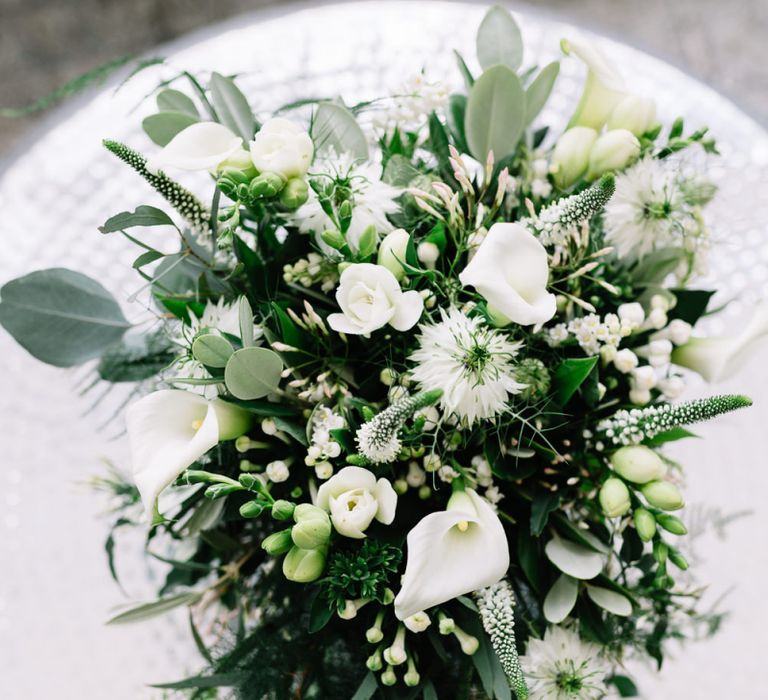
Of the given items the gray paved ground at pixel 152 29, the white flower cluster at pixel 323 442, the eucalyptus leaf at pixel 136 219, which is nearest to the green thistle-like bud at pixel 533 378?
the white flower cluster at pixel 323 442

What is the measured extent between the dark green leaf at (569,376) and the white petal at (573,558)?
0.31 ft

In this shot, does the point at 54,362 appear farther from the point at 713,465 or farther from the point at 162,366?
the point at 713,465

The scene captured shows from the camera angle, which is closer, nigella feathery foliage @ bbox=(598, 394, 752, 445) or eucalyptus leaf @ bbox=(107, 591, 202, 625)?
nigella feathery foliage @ bbox=(598, 394, 752, 445)

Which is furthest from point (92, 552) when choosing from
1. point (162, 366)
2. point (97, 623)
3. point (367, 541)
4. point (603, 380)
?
point (603, 380)

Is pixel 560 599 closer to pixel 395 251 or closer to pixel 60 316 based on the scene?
pixel 395 251

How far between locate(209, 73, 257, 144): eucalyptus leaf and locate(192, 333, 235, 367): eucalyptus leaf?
15 centimetres

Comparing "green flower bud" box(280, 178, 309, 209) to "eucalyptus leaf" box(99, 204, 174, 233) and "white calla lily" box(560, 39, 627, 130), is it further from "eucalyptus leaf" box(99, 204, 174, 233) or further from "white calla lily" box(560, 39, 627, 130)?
"white calla lily" box(560, 39, 627, 130)

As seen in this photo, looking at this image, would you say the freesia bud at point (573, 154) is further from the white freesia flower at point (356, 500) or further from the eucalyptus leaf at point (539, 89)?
the white freesia flower at point (356, 500)

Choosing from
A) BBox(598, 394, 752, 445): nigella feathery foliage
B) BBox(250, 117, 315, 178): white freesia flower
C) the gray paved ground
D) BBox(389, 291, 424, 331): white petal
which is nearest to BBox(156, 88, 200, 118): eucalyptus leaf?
BBox(250, 117, 315, 178): white freesia flower

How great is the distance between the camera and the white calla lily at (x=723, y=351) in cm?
46

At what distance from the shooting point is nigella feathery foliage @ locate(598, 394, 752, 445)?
1.16ft

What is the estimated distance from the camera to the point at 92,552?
2.26 ft

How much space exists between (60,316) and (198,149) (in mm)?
163

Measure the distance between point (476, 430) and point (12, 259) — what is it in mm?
501
